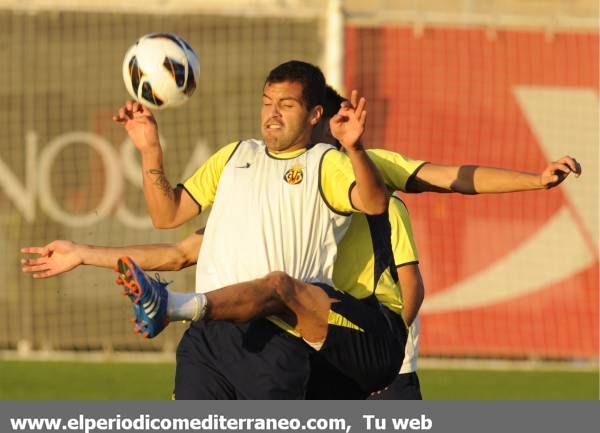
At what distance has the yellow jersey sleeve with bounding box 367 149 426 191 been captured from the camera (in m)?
7.42

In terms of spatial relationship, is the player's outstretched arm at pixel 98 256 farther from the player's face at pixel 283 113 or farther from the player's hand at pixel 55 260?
the player's face at pixel 283 113

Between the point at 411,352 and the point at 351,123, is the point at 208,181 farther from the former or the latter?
the point at 411,352

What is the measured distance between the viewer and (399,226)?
320 inches

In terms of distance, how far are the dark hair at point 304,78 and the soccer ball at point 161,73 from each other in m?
0.71

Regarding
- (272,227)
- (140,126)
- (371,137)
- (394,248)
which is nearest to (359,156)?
(272,227)

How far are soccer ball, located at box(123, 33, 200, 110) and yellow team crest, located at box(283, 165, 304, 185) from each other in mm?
964

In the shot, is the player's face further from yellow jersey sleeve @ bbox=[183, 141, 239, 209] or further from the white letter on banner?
the white letter on banner

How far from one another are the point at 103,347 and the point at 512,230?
465cm

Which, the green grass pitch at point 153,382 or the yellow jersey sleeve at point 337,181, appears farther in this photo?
the green grass pitch at point 153,382

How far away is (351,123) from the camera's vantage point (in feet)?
22.0

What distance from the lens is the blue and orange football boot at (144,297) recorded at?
21.3 feet

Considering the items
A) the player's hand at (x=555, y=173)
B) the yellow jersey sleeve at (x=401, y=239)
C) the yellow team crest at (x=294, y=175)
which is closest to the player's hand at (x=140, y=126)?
the yellow team crest at (x=294, y=175)

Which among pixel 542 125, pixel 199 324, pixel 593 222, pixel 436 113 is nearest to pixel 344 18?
pixel 436 113

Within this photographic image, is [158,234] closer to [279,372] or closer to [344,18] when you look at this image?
[344,18]
